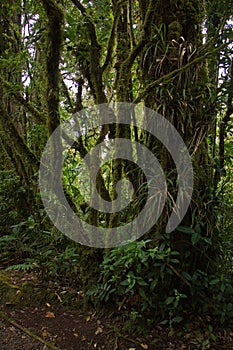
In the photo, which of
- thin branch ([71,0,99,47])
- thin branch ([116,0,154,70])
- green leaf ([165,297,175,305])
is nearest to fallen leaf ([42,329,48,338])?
green leaf ([165,297,175,305])

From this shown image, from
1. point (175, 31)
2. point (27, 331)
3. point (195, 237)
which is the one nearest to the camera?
point (195, 237)

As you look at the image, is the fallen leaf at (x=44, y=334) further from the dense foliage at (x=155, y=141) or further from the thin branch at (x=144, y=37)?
the thin branch at (x=144, y=37)

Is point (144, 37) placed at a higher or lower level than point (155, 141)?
higher

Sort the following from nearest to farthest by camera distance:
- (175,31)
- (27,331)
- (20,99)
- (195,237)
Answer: (195,237), (27,331), (175,31), (20,99)

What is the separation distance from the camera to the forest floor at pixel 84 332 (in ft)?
8.00

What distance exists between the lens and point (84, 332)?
8.43ft

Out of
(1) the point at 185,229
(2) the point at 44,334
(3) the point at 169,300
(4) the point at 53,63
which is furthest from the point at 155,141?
(2) the point at 44,334

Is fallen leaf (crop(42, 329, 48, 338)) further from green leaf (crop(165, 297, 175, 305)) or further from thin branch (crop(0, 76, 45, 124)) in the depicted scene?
thin branch (crop(0, 76, 45, 124))

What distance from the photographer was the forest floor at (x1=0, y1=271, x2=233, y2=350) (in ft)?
8.00

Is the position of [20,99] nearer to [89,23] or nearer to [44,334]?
[89,23]

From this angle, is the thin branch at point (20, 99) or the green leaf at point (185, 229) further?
the thin branch at point (20, 99)

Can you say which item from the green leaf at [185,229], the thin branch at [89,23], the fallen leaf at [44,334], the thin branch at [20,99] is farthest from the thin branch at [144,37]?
the fallen leaf at [44,334]

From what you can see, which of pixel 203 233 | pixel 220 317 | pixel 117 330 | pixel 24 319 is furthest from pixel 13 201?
pixel 220 317

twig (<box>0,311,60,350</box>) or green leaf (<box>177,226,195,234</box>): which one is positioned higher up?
green leaf (<box>177,226,195,234</box>)
